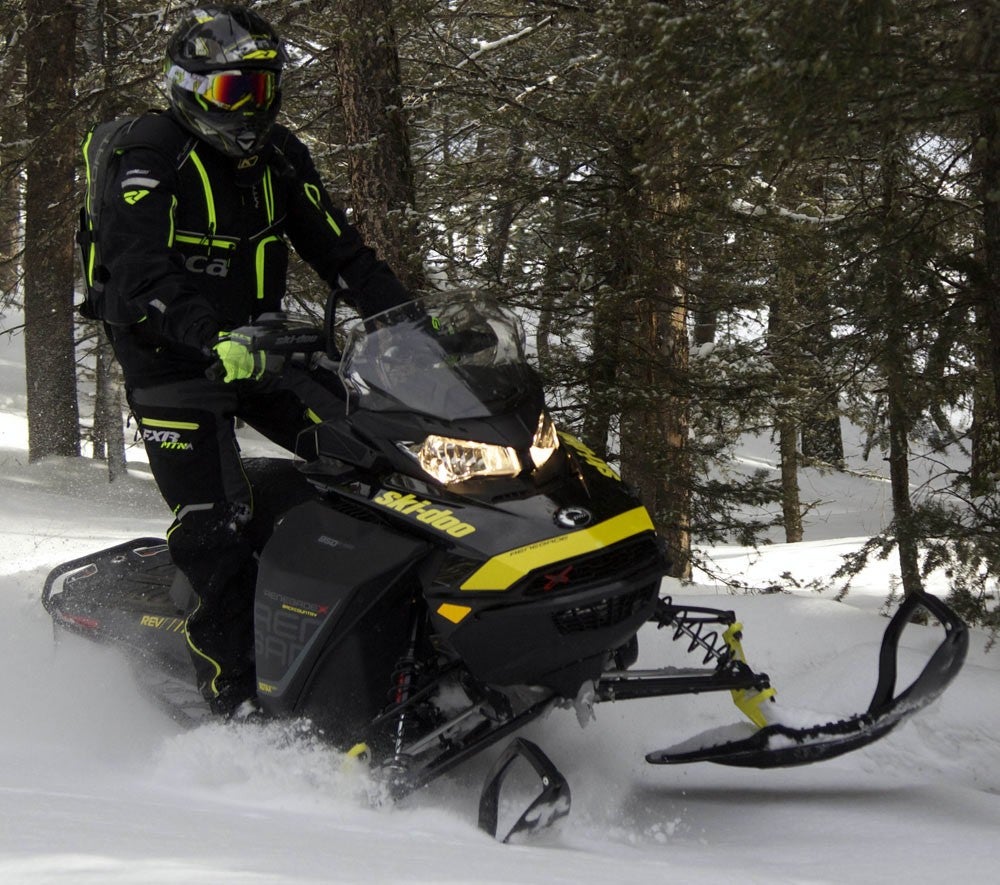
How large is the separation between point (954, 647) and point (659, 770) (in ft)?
3.71

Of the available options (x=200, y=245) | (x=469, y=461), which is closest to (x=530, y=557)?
(x=469, y=461)

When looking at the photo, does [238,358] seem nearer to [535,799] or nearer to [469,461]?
[469,461]

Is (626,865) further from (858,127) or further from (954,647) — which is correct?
(858,127)

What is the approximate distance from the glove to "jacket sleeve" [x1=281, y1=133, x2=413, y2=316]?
→ 907 millimetres

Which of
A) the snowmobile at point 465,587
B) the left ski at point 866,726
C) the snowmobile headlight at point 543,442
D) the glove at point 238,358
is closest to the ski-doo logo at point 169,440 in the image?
the snowmobile at point 465,587

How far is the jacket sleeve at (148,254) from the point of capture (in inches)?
135

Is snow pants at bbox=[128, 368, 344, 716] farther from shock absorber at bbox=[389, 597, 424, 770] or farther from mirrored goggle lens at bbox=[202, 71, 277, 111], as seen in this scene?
mirrored goggle lens at bbox=[202, 71, 277, 111]

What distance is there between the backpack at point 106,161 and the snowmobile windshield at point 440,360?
0.80 meters

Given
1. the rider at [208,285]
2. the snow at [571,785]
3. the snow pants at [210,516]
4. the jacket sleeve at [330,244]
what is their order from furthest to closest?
the jacket sleeve at [330,244] < the snow pants at [210,516] < the rider at [208,285] < the snow at [571,785]

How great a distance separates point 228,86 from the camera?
12.0ft

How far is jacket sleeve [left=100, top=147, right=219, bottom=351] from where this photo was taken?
11.3 ft

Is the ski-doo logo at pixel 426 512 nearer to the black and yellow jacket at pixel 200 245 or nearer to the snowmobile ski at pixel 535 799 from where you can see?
the snowmobile ski at pixel 535 799

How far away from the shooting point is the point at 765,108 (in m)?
3.93

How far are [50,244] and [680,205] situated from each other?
253 inches
